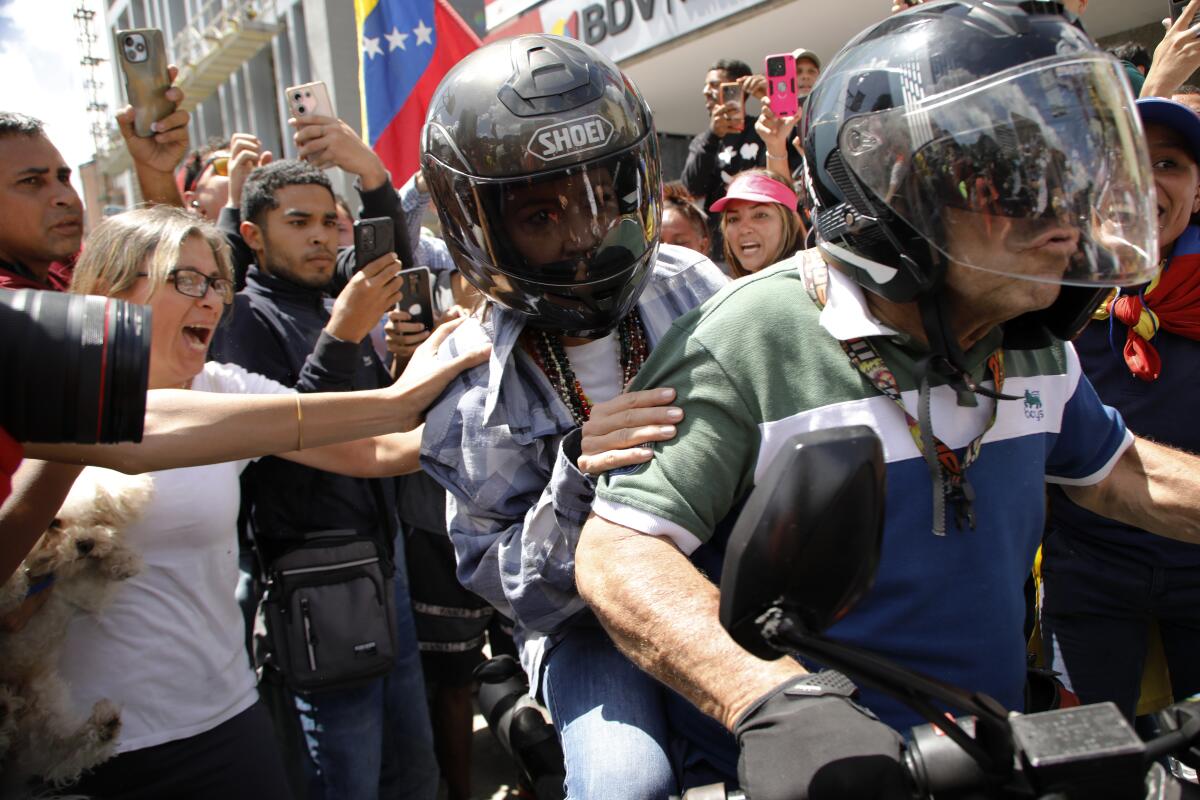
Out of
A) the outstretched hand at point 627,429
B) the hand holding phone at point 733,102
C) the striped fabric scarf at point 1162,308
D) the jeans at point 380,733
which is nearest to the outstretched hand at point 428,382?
the outstretched hand at point 627,429

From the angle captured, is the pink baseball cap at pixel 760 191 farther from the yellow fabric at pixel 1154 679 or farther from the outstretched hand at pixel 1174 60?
the yellow fabric at pixel 1154 679

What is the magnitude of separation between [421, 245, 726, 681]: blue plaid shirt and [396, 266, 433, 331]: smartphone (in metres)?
0.93

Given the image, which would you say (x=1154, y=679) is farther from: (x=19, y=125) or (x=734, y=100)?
(x=19, y=125)

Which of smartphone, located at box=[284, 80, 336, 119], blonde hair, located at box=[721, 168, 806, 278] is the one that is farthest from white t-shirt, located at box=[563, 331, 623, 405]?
blonde hair, located at box=[721, 168, 806, 278]

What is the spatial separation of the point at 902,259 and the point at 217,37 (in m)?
23.2

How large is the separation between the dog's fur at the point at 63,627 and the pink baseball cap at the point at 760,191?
2814mm

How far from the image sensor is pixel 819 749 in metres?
0.99

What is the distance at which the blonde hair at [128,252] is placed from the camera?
96.3 inches

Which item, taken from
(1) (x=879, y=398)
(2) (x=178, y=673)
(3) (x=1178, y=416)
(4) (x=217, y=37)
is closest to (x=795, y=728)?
(1) (x=879, y=398)

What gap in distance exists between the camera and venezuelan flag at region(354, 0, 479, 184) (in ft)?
16.7

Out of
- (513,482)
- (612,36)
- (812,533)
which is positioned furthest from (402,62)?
(612,36)

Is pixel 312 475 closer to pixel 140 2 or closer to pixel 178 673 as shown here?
pixel 178 673

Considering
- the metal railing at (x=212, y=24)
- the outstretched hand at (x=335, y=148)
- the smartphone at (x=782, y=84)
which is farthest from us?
the metal railing at (x=212, y=24)

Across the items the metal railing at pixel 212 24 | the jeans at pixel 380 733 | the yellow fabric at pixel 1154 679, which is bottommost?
the jeans at pixel 380 733
